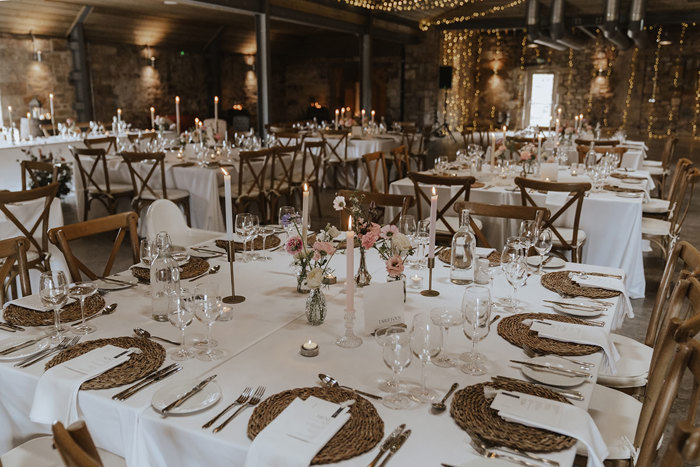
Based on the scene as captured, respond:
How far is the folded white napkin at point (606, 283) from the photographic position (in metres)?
2.45

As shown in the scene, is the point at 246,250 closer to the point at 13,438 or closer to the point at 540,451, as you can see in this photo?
the point at 13,438

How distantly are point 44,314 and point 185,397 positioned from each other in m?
0.92

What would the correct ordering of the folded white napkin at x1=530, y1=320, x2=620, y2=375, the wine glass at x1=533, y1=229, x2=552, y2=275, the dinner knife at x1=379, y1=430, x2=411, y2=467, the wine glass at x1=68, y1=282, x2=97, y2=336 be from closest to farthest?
the dinner knife at x1=379, y1=430, x2=411, y2=467, the folded white napkin at x1=530, y1=320, x2=620, y2=375, the wine glass at x1=68, y1=282, x2=97, y2=336, the wine glass at x1=533, y1=229, x2=552, y2=275

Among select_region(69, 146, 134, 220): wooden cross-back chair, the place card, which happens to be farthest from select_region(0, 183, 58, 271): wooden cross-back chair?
the place card

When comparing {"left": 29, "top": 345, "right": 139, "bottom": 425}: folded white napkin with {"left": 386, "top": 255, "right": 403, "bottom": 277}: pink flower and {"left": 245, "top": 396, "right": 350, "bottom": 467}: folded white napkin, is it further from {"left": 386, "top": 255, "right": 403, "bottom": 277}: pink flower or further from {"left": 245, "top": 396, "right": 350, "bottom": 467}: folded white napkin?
{"left": 386, "top": 255, "right": 403, "bottom": 277}: pink flower

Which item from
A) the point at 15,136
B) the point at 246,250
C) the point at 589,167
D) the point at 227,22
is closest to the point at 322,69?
the point at 227,22

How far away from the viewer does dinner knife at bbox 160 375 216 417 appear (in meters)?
1.49

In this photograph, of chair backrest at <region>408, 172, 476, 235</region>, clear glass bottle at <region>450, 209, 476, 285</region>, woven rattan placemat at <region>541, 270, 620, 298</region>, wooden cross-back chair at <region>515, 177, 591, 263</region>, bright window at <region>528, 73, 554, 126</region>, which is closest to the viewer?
woven rattan placemat at <region>541, 270, 620, 298</region>

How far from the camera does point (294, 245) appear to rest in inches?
82.7

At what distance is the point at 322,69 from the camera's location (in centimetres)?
1644

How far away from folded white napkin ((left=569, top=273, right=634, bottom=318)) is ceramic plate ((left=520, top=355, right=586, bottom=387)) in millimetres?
765

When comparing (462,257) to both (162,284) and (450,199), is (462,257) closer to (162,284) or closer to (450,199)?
(162,284)

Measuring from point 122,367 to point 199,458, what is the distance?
453 millimetres

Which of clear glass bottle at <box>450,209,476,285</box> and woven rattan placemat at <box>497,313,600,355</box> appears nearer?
woven rattan placemat at <box>497,313,600,355</box>
